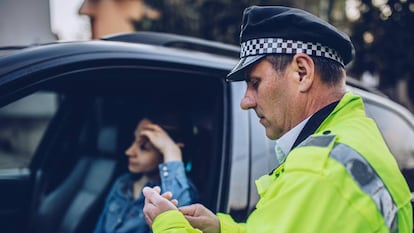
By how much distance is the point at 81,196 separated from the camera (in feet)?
11.7

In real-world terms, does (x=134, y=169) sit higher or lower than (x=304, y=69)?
lower

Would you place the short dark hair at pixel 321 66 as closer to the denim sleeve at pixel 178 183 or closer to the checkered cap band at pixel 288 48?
the checkered cap band at pixel 288 48

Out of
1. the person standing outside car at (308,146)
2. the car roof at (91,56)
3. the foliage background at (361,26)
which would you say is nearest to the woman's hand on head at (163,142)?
the car roof at (91,56)

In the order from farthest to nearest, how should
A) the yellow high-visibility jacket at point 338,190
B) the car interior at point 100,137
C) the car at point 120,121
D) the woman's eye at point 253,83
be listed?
the car interior at point 100,137, the car at point 120,121, the woman's eye at point 253,83, the yellow high-visibility jacket at point 338,190

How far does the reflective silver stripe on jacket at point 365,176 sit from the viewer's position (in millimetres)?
1399

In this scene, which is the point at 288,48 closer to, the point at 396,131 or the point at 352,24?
the point at 396,131

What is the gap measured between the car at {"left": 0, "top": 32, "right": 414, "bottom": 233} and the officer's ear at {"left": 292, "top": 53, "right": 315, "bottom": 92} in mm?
886

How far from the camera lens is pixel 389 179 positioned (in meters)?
1.49

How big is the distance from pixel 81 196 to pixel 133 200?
72 cm

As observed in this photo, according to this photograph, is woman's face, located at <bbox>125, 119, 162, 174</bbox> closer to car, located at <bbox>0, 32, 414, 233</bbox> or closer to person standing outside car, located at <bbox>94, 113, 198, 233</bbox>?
person standing outside car, located at <bbox>94, 113, 198, 233</bbox>

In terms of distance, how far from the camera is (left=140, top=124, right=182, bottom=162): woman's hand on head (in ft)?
9.14

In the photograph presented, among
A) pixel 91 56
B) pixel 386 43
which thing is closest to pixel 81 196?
pixel 91 56

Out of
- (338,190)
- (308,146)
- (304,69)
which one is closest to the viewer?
(338,190)

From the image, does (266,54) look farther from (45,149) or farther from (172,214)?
(45,149)
